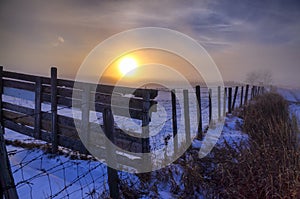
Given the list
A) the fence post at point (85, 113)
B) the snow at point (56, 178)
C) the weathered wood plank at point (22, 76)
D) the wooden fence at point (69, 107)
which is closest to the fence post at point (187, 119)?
the wooden fence at point (69, 107)

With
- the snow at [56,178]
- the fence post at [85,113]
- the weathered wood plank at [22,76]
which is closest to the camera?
the snow at [56,178]

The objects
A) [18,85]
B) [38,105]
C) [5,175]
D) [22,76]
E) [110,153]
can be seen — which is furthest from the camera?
[18,85]

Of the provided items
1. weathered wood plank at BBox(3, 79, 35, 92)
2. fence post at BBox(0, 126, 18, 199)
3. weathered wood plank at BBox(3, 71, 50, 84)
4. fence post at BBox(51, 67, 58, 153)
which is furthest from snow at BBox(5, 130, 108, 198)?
weathered wood plank at BBox(3, 71, 50, 84)

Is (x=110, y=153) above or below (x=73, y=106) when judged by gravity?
below

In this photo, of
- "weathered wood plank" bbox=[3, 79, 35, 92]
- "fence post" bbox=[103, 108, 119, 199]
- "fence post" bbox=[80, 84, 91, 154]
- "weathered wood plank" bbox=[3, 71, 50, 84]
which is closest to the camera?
"fence post" bbox=[103, 108, 119, 199]

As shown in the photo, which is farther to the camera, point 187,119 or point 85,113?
point 187,119

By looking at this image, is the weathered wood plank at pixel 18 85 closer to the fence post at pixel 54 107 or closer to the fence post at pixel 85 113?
the fence post at pixel 54 107

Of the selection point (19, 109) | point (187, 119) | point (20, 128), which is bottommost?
point (20, 128)

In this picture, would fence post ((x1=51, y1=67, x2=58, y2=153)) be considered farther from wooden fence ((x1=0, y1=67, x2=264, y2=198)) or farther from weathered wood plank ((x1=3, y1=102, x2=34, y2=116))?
weathered wood plank ((x1=3, y1=102, x2=34, y2=116))

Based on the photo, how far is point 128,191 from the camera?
3.67 m

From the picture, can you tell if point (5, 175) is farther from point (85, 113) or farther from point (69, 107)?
point (69, 107)

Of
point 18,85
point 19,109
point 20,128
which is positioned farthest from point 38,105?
point 20,128

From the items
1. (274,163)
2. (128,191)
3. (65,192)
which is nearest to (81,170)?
(65,192)

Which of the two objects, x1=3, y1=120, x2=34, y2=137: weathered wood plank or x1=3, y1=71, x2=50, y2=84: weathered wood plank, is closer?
x1=3, y1=71, x2=50, y2=84: weathered wood plank
